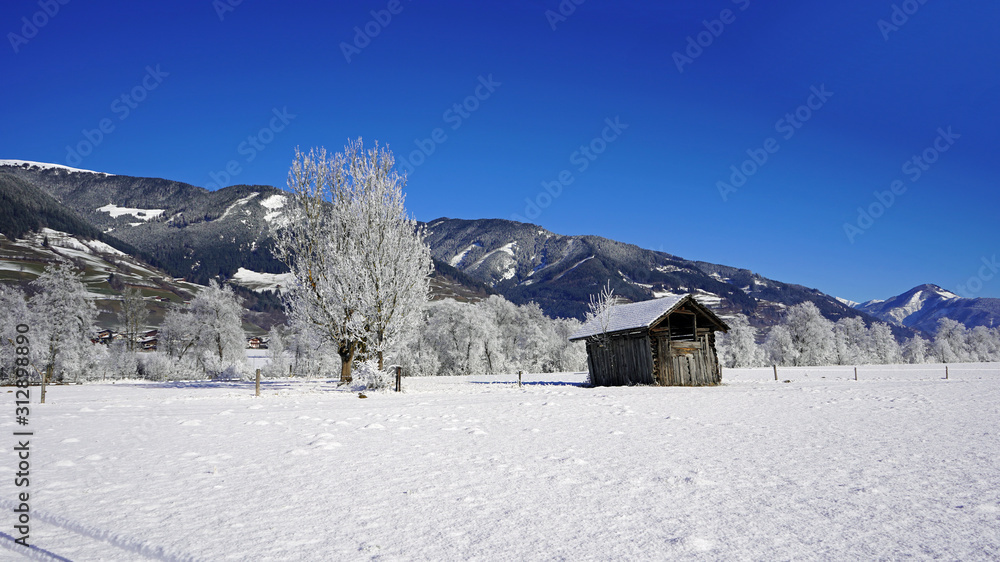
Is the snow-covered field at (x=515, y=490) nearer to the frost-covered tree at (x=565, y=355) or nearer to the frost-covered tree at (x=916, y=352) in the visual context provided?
the frost-covered tree at (x=565, y=355)

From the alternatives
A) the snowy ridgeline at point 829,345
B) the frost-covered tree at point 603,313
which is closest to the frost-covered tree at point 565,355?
the snowy ridgeline at point 829,345

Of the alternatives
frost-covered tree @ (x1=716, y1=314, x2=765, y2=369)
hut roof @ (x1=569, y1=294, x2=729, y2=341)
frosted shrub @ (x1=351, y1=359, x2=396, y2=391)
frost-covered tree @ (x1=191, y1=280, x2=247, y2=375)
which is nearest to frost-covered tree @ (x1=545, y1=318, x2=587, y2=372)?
frost-covered tree @ (x1=716, y1=314, x2=765, y2=369)

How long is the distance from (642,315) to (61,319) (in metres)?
46.6

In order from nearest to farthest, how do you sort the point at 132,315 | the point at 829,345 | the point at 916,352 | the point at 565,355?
1. the point at 132,315
2. the point at 565,355
3. the point at 829,345
4. the point at 916,352

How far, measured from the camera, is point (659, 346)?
31.1 meters

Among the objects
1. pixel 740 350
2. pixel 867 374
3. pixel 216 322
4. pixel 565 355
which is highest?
pixel 216 322

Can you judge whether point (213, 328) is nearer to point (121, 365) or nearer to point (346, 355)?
point (121, 365)

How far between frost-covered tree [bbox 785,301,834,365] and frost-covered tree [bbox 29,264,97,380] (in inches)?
3512

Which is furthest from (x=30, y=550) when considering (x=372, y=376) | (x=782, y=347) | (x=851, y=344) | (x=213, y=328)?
(x=851, y=344)

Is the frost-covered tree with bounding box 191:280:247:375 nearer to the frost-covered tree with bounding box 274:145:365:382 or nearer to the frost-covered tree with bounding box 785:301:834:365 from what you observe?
the frost-covered tree with bounding box 274:145:365:382

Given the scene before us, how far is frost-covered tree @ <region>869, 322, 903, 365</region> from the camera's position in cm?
9044

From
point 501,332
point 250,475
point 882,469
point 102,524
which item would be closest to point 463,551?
point 102,524

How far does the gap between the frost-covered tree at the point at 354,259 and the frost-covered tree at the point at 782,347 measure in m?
69.1

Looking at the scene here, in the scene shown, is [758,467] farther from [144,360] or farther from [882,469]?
[144,360]
